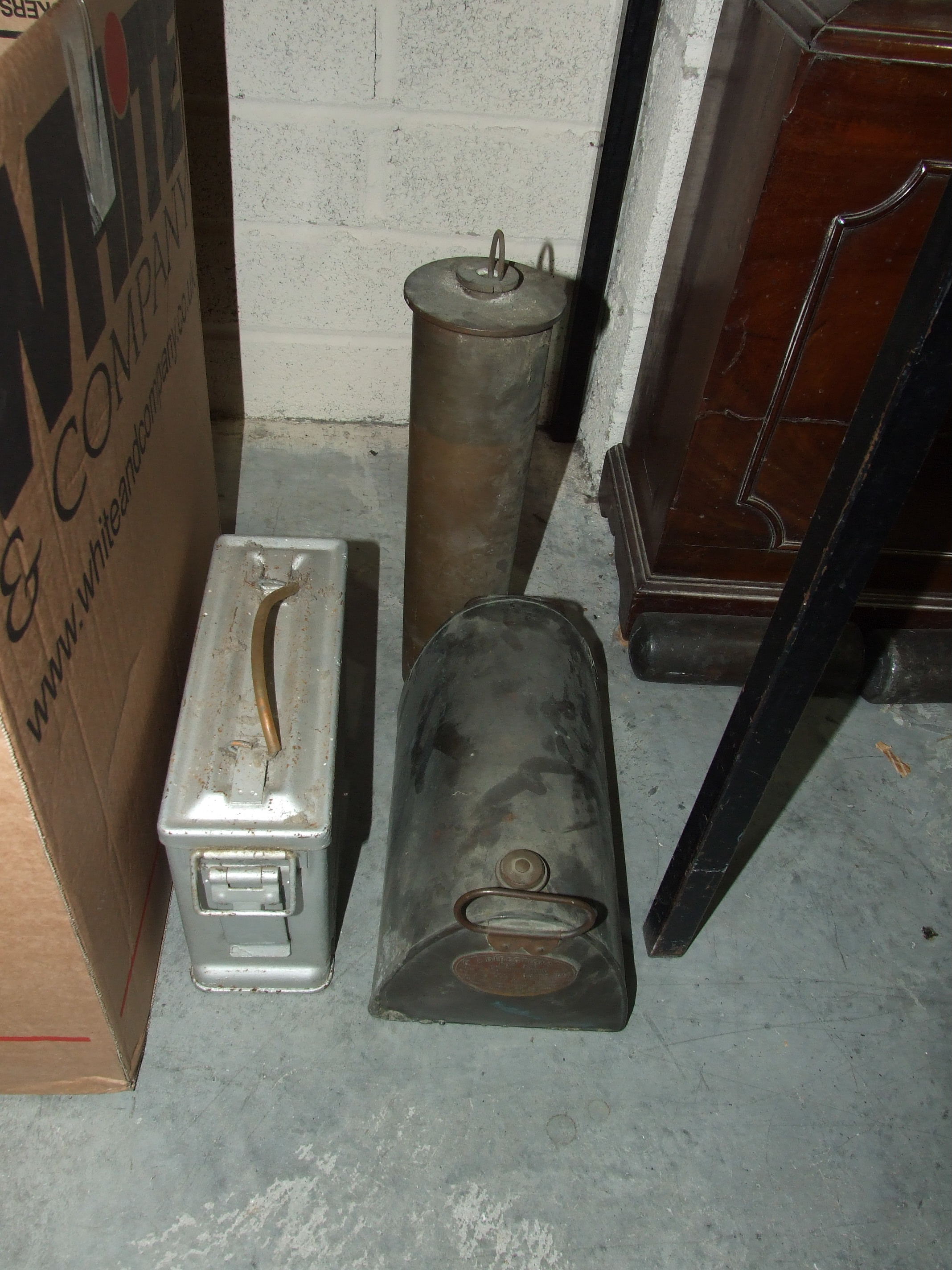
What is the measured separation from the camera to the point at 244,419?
259 centimetres

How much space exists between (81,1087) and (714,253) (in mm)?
1763

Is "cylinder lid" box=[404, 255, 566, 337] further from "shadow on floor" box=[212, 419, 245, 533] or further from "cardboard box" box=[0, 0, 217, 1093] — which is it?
"shadow on floor" box=[212, 419, 245, 533]

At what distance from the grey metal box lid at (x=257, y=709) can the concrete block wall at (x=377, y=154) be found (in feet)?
3.35

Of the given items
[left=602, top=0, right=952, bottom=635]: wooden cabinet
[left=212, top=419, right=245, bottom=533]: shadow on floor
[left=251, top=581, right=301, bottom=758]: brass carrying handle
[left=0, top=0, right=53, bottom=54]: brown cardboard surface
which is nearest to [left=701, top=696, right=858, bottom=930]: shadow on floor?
[left=602, top=0, right=952, bottom=635]: wooden cabinet

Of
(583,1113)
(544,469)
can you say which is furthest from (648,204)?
(583,1113)

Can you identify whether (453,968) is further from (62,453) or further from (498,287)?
(498,287)

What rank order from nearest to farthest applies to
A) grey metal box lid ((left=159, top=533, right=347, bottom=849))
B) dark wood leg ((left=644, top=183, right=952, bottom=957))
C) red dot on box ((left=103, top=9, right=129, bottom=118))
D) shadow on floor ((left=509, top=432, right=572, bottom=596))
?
dark wood leg ((left=644, top=183, right=952, bottom=957)) → red dot on box ((left=103, top=9, right=129, bottom=118)) → grey metal box lid ((left=159, top=533, right=347, bottom=849)) → shadow on floor ((left=509, top=432, right=572, bottom=596))

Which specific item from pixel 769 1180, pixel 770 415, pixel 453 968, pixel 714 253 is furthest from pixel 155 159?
pixel 769 1180

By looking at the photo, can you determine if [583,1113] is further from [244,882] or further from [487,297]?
[487,297]

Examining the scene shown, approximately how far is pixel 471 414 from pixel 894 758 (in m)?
1.18

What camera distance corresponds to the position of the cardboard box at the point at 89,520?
863 millimetres

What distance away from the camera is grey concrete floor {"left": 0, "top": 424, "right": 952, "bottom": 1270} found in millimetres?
1243

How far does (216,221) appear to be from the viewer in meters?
2.21

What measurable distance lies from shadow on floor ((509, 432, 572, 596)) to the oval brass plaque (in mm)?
1027
